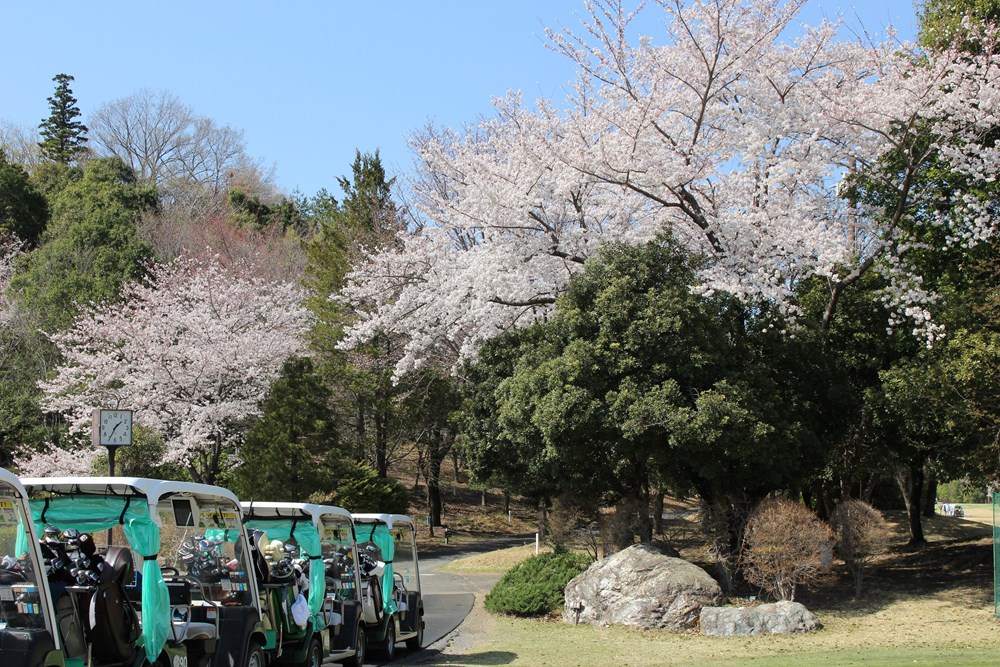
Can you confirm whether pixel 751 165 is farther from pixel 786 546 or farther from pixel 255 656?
pixel 255 656

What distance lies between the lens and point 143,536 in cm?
792

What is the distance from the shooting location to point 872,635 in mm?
15055

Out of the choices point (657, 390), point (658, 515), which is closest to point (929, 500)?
point (658, 515)

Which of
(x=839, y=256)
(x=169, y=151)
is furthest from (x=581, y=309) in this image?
(x=169, y=151)

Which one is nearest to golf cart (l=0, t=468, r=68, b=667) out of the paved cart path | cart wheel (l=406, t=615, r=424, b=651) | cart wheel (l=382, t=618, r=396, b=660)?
cart wheel (l=382, t=618, r=396, b=660)

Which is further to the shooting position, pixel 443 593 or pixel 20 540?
pixel 443 593

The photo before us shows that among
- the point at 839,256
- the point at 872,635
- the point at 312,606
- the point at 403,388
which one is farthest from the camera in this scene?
the point at 403,388

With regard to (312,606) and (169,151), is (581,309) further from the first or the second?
(169,151)

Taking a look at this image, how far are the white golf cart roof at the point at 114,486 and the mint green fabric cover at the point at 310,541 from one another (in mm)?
2969

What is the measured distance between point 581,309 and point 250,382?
603 inches

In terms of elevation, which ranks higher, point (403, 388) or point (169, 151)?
point (169, 151)

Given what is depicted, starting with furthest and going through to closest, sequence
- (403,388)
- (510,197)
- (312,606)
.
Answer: (403,388)
(510,197)
(312,606)

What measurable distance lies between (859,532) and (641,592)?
15.4 ft

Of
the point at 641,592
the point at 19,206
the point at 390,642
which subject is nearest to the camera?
the point at 390,642
